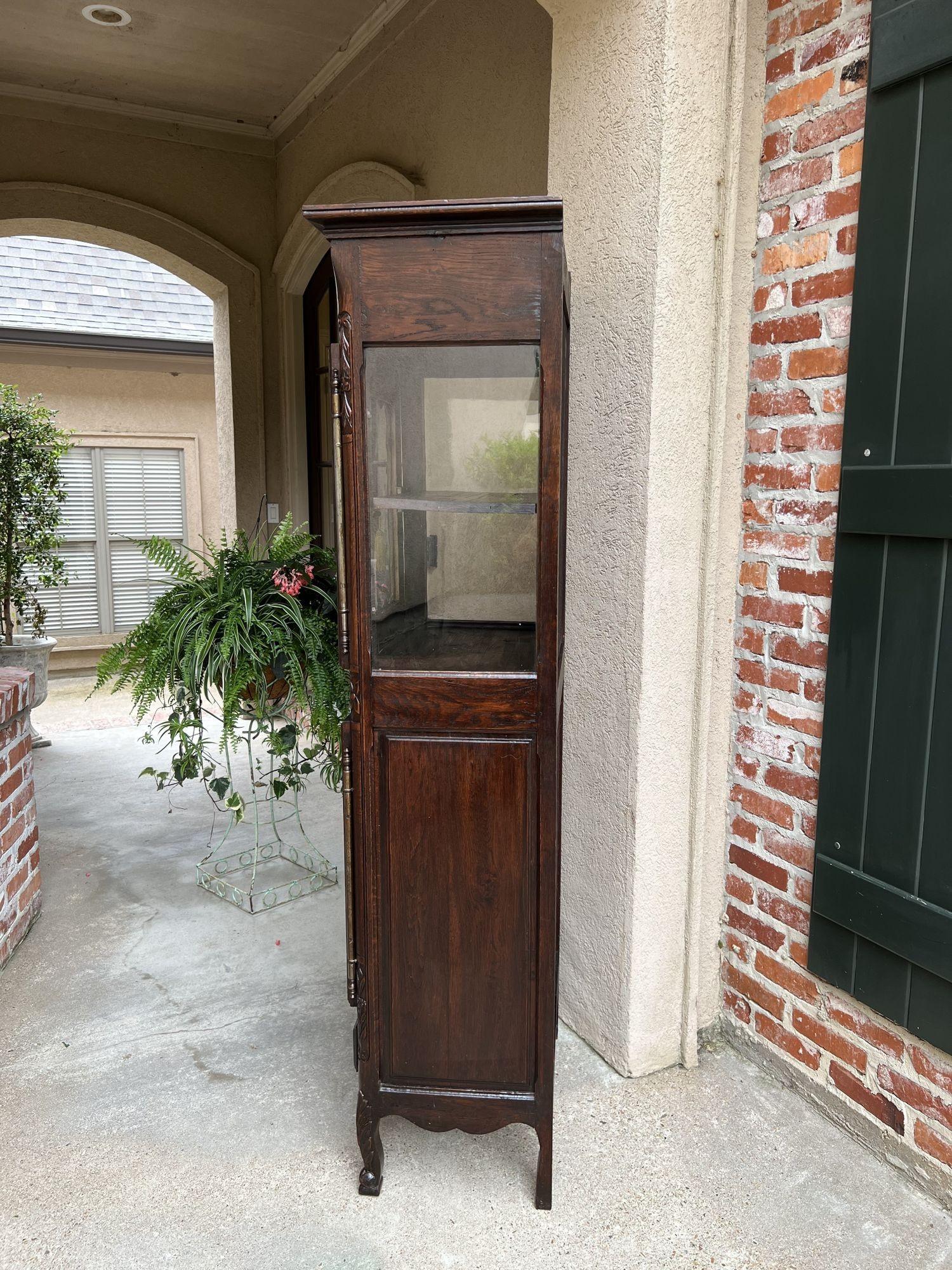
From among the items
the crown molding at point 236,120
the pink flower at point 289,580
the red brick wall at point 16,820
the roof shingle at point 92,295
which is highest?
the crown molding at point 236,120

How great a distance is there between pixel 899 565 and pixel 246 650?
188 centimetres

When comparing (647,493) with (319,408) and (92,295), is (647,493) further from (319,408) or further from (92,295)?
(92,295)

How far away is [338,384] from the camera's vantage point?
64.2 inches

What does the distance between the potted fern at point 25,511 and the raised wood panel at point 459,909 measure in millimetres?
4078

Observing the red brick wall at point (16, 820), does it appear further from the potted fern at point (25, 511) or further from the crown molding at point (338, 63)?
the crown molding at point (338, 63)

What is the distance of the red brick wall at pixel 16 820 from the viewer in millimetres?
2715

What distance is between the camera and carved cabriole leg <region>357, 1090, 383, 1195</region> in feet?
5.98

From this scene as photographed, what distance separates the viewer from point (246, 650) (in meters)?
2.75

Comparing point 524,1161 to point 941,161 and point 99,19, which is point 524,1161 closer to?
point 941,161

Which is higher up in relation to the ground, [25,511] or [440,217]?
[440,217]

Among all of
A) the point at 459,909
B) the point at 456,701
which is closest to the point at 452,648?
the point at 456,701

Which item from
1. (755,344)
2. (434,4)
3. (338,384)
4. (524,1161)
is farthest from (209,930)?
(434,4)

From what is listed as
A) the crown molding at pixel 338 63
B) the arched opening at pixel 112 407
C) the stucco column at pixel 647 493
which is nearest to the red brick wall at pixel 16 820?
the stucco column at pixel 647 493

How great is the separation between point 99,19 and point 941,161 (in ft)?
13.2
